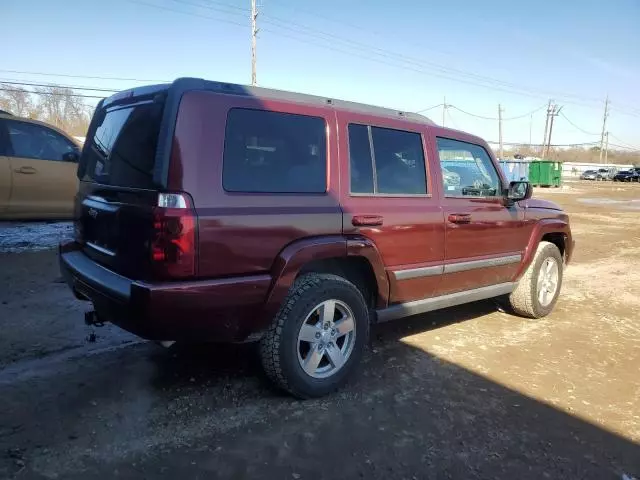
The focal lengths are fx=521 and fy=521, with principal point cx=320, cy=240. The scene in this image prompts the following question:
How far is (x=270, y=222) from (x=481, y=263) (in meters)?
2.30

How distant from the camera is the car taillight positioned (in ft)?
9.00

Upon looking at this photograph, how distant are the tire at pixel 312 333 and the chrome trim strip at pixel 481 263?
99 centimetres

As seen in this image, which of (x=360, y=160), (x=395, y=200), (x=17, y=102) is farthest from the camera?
(x=17, y=102)

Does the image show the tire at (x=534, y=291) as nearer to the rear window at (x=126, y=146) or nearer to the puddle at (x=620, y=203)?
the rear window at (x=126, y=146)

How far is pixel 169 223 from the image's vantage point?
2.74 metres

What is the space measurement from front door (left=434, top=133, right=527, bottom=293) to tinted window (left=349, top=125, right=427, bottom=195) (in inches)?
10.6

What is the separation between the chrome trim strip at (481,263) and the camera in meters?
4.28

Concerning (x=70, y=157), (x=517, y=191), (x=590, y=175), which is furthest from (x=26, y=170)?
(x=590, y=175)

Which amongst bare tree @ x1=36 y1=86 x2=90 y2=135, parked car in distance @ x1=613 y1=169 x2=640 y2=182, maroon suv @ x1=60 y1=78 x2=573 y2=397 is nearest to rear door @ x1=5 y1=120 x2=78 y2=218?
maroon suv @ x1=60 y1=78 x2=573 y2=397

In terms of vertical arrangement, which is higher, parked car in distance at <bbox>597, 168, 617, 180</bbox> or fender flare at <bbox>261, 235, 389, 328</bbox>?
fender flare at <bbox>261, 235, 389, 328</bbox>

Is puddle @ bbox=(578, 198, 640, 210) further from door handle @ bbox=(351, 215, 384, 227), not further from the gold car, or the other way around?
door handle @ bbox=(351, 215, 384, 227)

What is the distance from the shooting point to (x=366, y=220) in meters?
3.57

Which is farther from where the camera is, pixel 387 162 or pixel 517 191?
pixel 517 191

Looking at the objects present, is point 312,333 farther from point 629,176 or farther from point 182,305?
point 629,176
